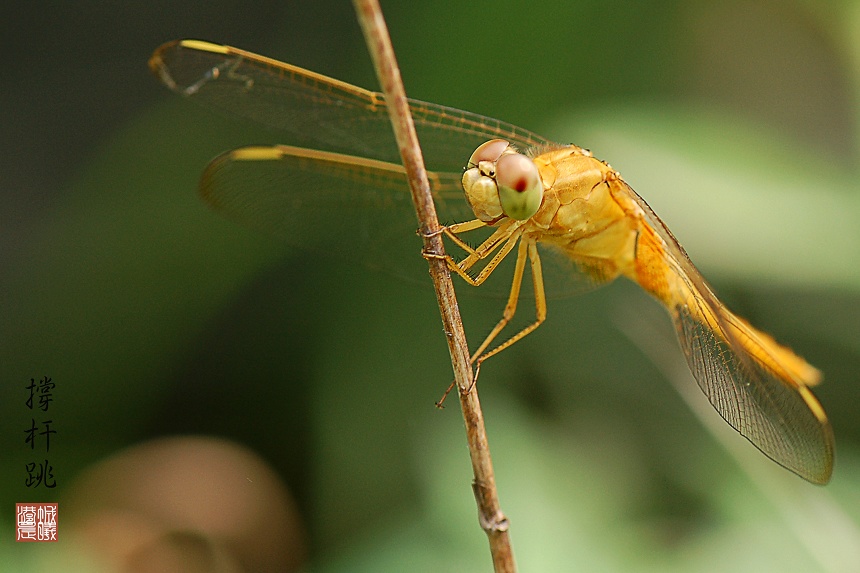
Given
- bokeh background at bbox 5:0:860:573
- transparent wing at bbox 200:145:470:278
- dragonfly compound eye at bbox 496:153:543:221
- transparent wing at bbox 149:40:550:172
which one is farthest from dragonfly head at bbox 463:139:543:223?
bokeh background at bbox 5:0:860:573

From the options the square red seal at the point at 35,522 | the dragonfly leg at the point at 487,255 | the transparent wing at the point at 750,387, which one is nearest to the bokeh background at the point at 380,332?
the square red seal at the point at 35,522

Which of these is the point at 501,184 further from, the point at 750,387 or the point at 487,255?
the point at 750,387

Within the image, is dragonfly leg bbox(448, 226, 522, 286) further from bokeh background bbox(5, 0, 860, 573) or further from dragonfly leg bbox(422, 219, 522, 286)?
bokeh background bbox(5, 0, 860, 573)

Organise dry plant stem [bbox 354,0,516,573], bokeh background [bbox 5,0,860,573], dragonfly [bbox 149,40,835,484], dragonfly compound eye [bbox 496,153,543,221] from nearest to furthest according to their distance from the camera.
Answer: dry plant stem [bbox 354,0,516,573] → dragonfly compound eye [bbox 496,153,543,221] → dragonfly [bbox 149,40,835,484] → bokeh background [bbox 5,0,860,573]

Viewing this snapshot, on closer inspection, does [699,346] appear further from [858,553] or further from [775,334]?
[775,334]

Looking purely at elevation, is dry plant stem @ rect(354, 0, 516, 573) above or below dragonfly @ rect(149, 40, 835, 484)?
below

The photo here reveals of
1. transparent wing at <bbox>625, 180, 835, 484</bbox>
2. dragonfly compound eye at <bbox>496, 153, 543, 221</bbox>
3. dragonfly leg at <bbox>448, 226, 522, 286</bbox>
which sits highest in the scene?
dragonfly compound eye at <bbox>496, 153, 543, 221</bbox>

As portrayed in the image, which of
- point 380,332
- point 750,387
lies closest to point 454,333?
point 750,387
